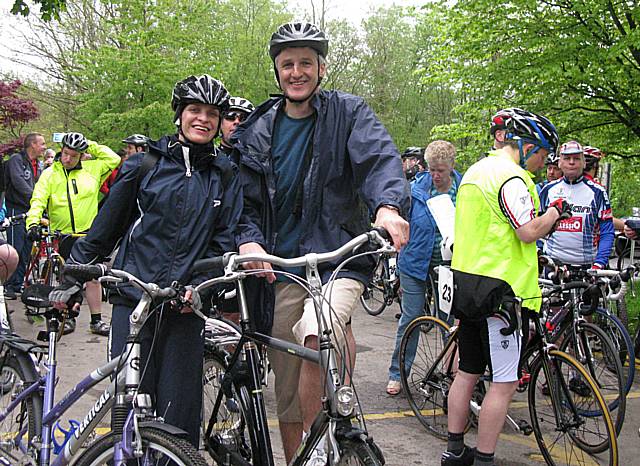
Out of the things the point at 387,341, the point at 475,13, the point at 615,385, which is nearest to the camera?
the point at 615,385

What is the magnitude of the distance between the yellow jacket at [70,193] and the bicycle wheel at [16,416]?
4.35m

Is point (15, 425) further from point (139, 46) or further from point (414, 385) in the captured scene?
point (139, 46)

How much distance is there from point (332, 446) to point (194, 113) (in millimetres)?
1765

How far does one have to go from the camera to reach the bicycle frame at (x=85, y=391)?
9.27ft

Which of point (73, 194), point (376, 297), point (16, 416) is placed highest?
point (73, 194)

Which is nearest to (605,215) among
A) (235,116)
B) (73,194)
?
(235,116)

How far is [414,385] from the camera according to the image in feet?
18.1

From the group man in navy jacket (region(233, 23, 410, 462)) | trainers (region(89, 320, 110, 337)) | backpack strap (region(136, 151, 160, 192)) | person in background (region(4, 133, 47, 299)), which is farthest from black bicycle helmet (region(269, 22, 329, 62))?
person in background (region(4, 133, 47, 299))

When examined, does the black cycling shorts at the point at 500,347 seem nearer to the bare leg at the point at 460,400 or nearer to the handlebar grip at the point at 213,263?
the bare leg at the point at 460,400

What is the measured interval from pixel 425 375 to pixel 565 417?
117 centimetres

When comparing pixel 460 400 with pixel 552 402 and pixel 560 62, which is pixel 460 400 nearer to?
pixel 552 402

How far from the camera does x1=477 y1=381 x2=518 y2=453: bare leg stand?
3.81m

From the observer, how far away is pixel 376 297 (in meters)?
11.1

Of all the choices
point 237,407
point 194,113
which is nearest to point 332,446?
point 237,407
